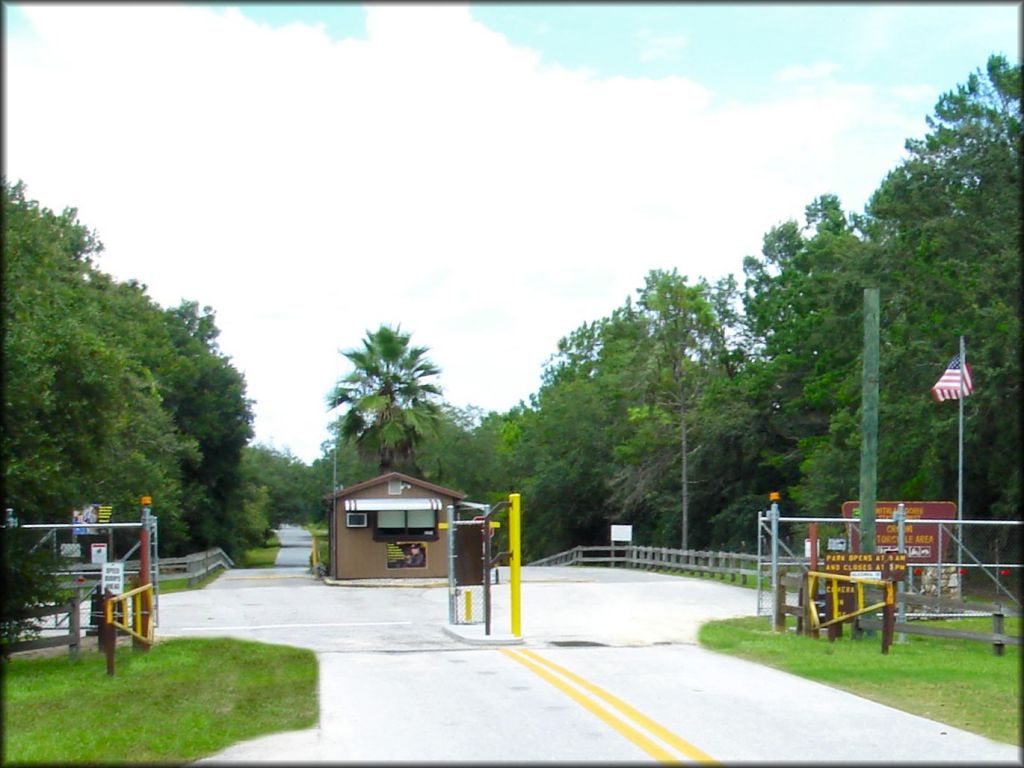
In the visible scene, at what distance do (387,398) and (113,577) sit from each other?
76.7 feet

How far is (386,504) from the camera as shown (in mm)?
33188

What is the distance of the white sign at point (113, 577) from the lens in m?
16.7

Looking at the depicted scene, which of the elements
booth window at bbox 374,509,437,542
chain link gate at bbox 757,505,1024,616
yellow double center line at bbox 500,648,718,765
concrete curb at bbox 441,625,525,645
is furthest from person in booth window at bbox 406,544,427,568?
yellow double center line at bbox 500,648,718,765

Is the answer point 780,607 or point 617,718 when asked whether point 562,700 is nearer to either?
point 617,718

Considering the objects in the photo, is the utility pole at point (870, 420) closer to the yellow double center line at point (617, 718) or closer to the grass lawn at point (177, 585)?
the yellow double center line at point (617, 718)

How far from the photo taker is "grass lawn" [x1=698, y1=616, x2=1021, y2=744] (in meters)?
11.3

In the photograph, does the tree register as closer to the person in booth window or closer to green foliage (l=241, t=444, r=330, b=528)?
the person in booth window

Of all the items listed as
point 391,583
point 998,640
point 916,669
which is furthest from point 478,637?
point 391,583

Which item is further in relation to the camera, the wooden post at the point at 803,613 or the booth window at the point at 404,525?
the booth window at the point at 404,525

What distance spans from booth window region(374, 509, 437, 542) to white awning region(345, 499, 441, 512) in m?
0.39

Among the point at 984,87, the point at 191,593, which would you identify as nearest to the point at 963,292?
the point at 984,87

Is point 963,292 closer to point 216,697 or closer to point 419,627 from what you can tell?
point 419,627

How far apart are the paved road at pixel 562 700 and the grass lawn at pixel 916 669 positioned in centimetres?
42

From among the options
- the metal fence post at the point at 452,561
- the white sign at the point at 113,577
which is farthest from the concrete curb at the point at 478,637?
the white sign at the point at 113,577
